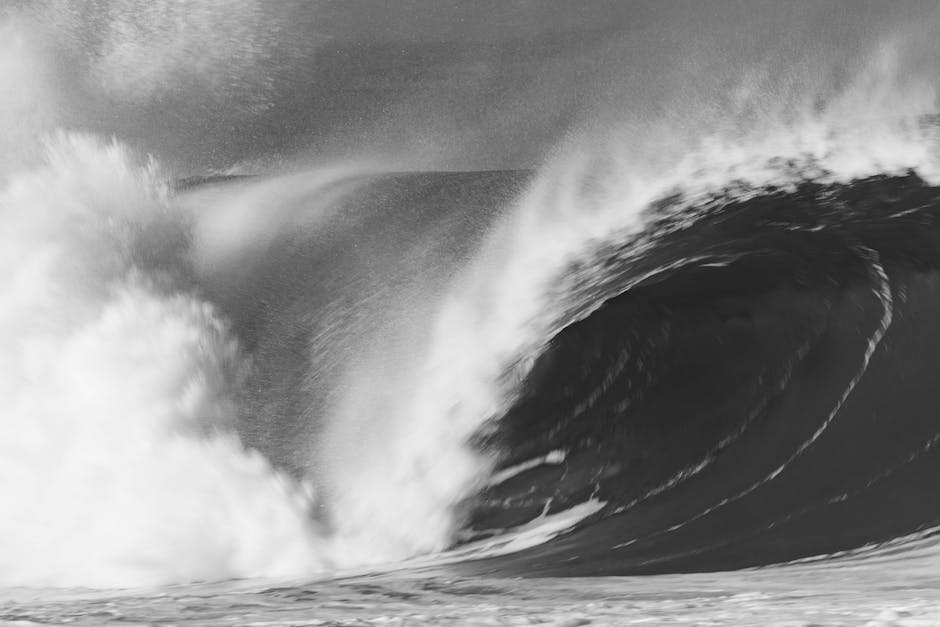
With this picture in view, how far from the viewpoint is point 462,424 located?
207cm

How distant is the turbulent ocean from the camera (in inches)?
71.7

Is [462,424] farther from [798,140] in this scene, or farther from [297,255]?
[798,140]

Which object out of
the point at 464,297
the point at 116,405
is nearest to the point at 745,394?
A: the point at 464,297

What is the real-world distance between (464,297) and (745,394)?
0.79 meters

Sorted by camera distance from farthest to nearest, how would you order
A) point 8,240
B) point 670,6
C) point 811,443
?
point 670,6 < point 8,240 < point 811,443

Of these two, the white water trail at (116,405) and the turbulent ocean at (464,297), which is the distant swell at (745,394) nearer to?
the turbulent ocean at (464,297)

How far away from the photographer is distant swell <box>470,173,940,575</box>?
1.72 metres

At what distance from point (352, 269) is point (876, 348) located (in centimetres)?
137

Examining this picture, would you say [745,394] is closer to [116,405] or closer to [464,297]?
[464,297]

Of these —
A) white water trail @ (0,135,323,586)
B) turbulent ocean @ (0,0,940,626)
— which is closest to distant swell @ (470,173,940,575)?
turbulent ocean @ (0,0,940,626)

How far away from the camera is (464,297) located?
7.71 ft

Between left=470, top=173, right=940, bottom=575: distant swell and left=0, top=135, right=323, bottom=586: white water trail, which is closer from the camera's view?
left=470, top=173, right=940, bottom=575: distant swell

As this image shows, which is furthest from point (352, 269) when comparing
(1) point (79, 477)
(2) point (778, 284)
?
(2) point (778, 284)

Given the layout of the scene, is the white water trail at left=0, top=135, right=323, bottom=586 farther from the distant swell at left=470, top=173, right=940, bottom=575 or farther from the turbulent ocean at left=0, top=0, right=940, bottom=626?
the distant swell at left=470, top=173, right=940, bottom=575
